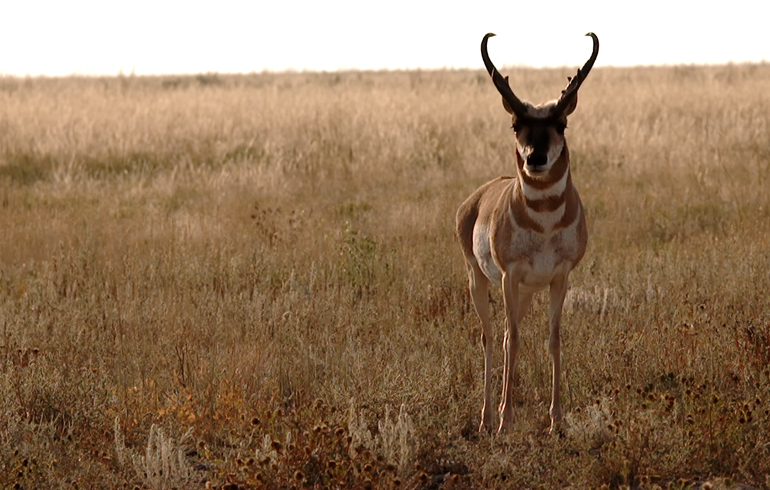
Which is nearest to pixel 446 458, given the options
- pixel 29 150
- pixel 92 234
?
pixel 92 234

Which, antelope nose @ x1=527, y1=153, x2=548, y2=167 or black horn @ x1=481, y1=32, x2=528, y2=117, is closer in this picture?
antelope nose @ x1=527, y1=153, x2=548, y2=167

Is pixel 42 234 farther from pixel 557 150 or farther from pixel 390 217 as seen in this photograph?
pixel 557 150

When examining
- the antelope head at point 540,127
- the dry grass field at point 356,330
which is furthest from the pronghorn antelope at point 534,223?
the dry grass field at point 356,330

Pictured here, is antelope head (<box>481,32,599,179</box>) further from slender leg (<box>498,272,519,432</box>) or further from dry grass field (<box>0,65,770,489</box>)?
dry grass field (<box>0,65,770,489</box>)

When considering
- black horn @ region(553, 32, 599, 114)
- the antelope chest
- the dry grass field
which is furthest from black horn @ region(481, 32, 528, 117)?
the dry grass field

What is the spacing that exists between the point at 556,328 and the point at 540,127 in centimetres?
121

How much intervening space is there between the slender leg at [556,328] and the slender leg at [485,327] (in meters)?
0.39

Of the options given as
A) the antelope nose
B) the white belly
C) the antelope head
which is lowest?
the white belly

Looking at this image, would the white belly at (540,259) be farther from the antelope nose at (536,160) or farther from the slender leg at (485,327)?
the slender leg at (485,327)

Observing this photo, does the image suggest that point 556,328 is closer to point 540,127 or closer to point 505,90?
point 540,127

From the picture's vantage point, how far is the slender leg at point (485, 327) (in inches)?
213

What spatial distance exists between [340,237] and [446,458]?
5684 millimetres

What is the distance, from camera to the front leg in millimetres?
5117

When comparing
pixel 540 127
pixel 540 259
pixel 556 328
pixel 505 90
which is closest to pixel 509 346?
pixel 556 328
